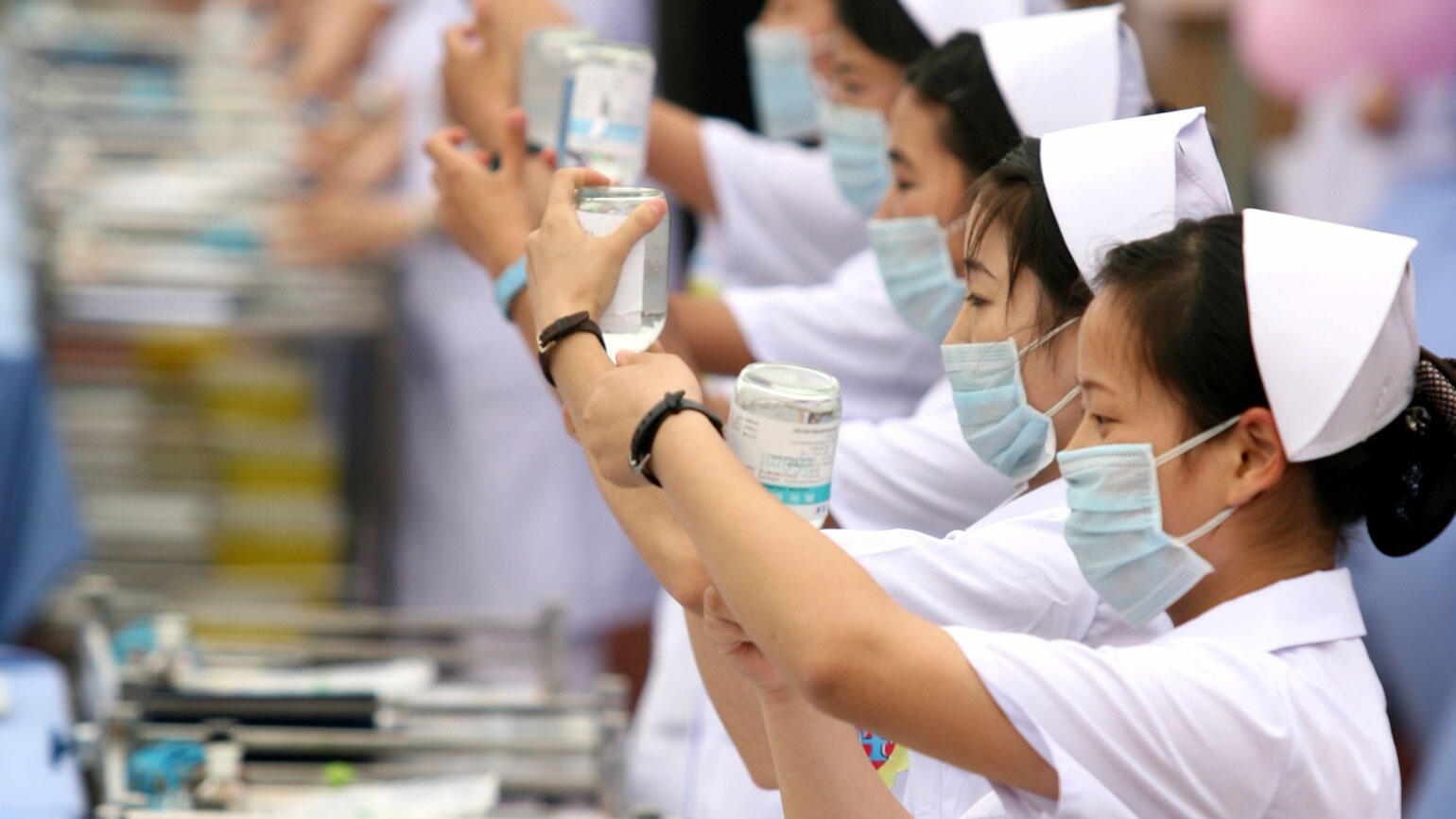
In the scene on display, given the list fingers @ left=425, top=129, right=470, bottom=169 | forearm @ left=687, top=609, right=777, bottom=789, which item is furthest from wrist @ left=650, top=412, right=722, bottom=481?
fingers @ left=425, top=129, right=470, bottom=169

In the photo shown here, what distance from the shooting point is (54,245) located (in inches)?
134

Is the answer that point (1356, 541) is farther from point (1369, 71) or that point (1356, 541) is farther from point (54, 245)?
point (1369, 71)

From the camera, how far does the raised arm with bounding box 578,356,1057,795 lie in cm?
100

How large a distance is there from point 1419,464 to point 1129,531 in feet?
0.68

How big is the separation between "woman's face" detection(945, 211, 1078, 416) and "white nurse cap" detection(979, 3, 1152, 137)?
30 centimetres

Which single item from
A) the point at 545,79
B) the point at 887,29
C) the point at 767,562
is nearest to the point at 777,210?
the point at 887,29

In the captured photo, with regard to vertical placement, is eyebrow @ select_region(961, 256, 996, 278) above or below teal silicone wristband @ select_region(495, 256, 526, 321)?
above

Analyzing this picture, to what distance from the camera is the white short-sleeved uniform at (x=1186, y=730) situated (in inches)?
41.1

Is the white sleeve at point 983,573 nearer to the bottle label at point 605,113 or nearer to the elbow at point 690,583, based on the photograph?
the elbow at point 690,583

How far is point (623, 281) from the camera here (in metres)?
1.23

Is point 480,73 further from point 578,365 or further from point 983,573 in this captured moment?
point 983,573

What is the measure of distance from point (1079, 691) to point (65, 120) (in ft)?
11.3

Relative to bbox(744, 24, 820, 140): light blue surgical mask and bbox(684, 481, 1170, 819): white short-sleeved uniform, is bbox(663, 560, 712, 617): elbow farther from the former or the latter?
bbox(744, 24, 820, 140): light blue surgical mask

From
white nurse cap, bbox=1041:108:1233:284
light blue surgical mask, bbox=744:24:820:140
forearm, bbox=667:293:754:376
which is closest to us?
white nurse cap, bbox=1041:108:1233:284
